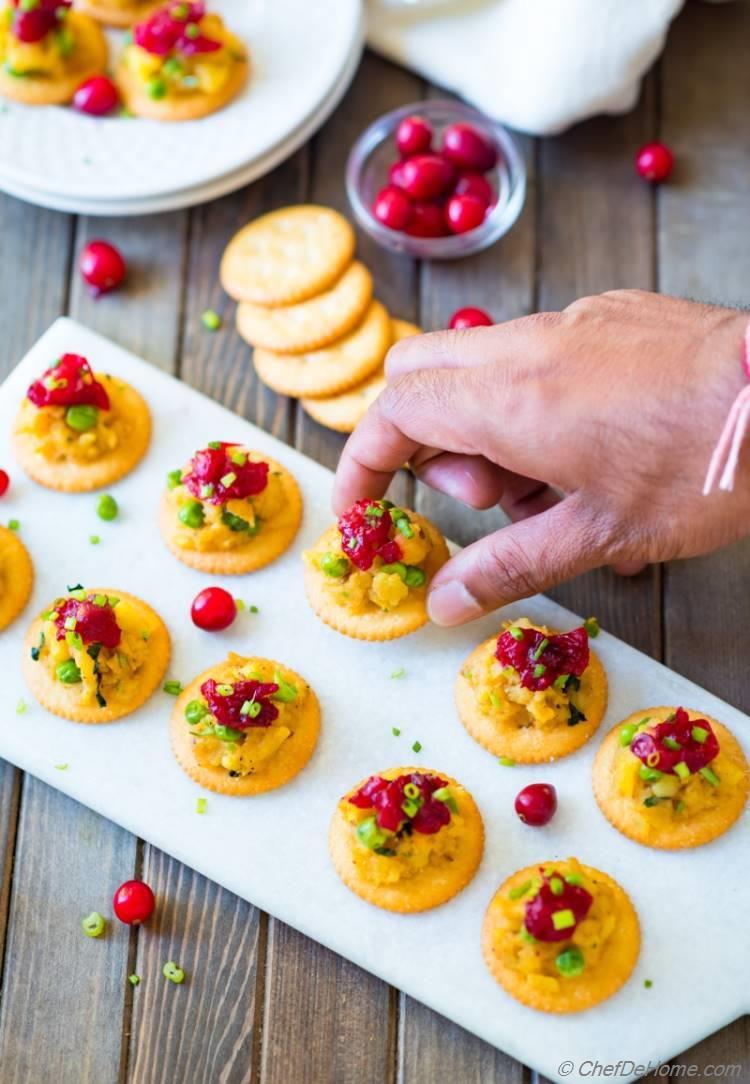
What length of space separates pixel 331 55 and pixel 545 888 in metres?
3.06

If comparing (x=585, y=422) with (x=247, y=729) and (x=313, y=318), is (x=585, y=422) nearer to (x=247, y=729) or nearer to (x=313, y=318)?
(x=247, y=729)

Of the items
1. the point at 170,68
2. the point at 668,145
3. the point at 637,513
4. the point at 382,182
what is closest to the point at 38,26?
the point at 170,68

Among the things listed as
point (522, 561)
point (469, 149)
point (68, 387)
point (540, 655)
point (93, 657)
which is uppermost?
point (469, 149)

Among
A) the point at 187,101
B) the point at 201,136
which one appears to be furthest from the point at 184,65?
the point at 201,136

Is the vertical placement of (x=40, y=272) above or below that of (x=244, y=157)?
below

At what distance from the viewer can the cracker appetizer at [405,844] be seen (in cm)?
332

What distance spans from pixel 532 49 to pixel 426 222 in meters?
0.75

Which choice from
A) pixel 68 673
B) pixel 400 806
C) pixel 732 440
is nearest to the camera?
pixel 732 440

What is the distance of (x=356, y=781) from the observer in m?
3.56

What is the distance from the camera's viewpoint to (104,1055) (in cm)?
346

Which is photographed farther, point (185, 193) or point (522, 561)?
point (185, 193)

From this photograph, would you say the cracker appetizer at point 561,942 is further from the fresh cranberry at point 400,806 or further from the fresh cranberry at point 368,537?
the fresh cranberry at point 368,537

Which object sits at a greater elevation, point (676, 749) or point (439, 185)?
point (439, 185)

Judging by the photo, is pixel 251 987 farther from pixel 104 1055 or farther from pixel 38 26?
pixel 38 26
